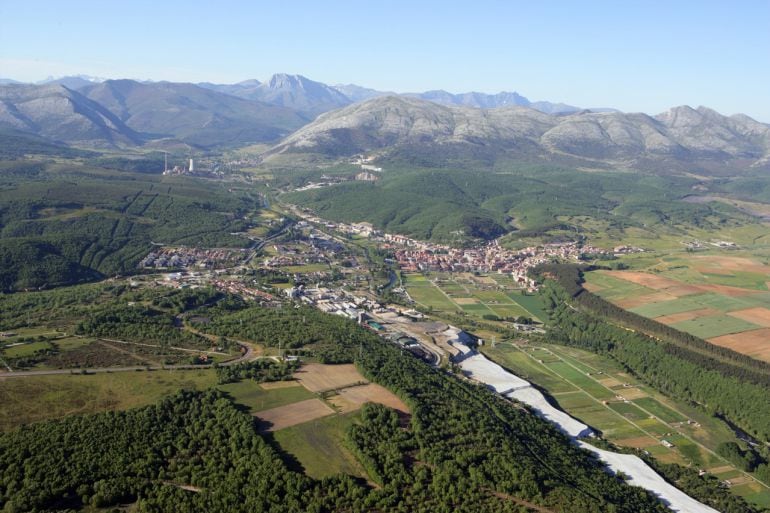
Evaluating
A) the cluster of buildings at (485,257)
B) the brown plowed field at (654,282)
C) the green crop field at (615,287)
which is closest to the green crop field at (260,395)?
the green crop field at (615,287)

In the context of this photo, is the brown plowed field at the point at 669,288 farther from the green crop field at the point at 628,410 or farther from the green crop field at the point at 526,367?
the green crop field at the point at 628,410

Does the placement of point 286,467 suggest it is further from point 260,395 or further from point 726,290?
point 726,290

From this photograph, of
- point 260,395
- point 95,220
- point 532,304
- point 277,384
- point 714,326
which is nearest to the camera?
point 260,395

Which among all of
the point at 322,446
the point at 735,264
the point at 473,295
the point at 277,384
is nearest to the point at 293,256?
the point at 473,295

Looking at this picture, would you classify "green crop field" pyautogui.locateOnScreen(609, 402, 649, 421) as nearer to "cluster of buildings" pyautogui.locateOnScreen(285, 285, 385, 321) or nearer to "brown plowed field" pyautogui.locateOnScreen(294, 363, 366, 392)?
"brown plowed field" pyautogui.locateOnScreen(294, 363, 366, 392)

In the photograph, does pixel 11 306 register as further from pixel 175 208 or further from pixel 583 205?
pixel 583 205

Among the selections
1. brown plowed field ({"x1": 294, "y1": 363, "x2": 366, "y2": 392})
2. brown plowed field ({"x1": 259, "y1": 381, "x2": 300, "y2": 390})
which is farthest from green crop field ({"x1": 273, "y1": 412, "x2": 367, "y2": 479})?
brown plowed field ({"x1": 259, "y1": 381, "x2": 300, "y2": 390})

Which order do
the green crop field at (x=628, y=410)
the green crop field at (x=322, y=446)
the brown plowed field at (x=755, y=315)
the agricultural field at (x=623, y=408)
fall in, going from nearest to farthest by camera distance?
the green crop field at (x=322, y=446)
the agricultural field at (x=623, y=408)
the green crop field at (x=628, y=410)
the brown plowed field at (x=755, y=315)

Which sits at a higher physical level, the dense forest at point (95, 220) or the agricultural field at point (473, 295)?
the dense forest at point (95, 220)
